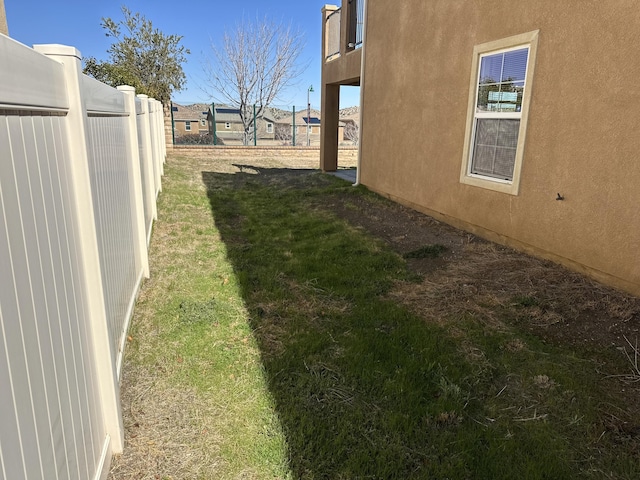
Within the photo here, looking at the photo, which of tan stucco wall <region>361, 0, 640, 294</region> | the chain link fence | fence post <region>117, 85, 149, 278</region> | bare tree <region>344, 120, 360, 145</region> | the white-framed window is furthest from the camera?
bare tree <region>344, 120, 360, 145</region>

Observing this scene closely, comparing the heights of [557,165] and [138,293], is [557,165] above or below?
above

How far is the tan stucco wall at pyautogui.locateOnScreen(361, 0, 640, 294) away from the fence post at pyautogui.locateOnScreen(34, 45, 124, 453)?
428 cm

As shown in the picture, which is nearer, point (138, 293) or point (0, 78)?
point (0, 78)

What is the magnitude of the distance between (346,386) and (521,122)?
3.97m

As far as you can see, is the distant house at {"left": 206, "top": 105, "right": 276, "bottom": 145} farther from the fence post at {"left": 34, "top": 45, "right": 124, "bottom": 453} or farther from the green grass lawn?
the fence post at {"left": 34, "top": 45, "right": 124, "bottom": 453}

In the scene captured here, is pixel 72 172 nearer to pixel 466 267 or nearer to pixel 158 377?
pixel 158 377

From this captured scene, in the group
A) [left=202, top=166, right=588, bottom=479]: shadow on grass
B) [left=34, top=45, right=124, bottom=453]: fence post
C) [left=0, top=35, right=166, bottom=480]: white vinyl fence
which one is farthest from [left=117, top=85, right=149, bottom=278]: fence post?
[left=34, top=45, right=124, bottom=453]: fence post

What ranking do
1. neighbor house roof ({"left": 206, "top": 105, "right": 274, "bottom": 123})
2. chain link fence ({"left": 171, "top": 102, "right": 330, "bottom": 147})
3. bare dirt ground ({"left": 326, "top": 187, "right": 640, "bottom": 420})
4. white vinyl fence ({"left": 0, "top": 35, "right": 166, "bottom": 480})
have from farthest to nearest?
neighbor house roof ({"left": 206, "top": 105, "right": 274, "bottom": 123})
chain link fence ({"left": 171, "top": 102, "right": 330, "bottom": 147})
bare dirt ground ({"left": 326, "top": 187, "right": 640, "bottom": 420})
white vinyl fence ({"left": 0, "top": 35, "right": 166, "bottom": 480})

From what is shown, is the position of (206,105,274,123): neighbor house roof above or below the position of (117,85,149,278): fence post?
above

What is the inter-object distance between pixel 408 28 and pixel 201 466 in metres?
7.61

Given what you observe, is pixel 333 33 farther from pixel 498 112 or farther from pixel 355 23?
pixel 498 112

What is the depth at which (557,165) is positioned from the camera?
15.7 feet

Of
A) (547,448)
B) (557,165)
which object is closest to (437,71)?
(557,165)

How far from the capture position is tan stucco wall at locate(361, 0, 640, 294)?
4031 mm
